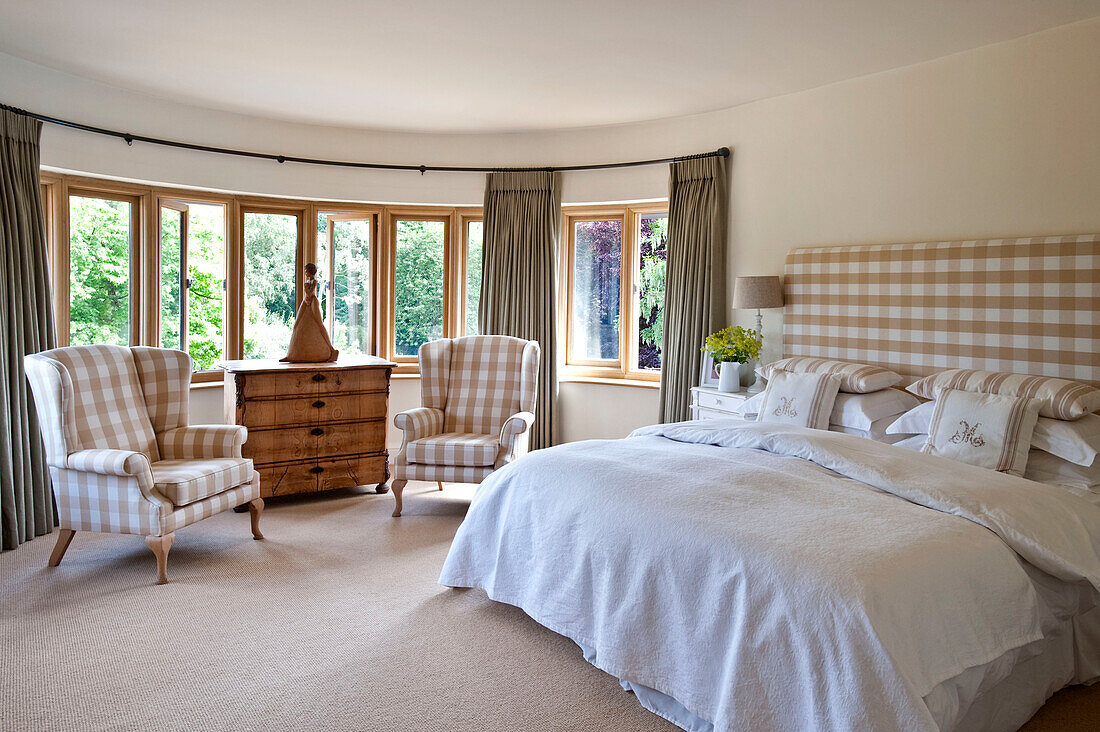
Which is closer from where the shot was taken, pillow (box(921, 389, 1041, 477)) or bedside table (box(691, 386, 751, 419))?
pillow (box(921, 389, 1041, 477))

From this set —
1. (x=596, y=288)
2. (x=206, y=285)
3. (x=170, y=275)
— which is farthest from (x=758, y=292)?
(x=170, y=275)

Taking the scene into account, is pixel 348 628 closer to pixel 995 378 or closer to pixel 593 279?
pixel 995 378

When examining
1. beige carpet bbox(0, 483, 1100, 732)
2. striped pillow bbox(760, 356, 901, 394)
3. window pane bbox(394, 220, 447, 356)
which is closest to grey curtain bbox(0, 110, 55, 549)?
beige carpet bbox(0, 483, 1100, 732)

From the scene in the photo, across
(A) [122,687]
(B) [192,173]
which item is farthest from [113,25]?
(A) [122,687]

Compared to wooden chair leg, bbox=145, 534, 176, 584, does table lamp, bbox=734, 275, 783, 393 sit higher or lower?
higher

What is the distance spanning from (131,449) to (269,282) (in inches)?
88.8

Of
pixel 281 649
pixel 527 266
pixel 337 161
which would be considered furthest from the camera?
pixel 527 266

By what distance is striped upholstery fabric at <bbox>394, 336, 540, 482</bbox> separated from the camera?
455 centimetres

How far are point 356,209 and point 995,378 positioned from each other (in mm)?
4637

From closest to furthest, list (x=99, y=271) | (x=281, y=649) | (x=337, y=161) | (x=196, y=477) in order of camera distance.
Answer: (x=281, y=649), (x=196, y=477), (x=99, y=271), (x=337, y=161)

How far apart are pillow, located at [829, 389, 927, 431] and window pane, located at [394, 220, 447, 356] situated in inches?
136

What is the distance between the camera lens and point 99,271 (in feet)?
16.3

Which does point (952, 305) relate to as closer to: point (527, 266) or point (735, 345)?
point (735, 345)

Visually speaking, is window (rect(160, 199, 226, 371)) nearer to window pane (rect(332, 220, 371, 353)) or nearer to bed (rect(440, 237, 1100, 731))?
window pane (rect(332, 220, 371, 353))
